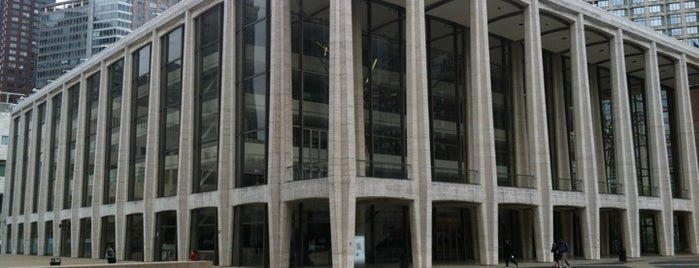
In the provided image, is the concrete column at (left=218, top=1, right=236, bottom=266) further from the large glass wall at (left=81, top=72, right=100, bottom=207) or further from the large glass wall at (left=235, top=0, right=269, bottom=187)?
the large glass wall at (left=81, top=72, right=100, bottom=207)

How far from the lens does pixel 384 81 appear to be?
128 feet

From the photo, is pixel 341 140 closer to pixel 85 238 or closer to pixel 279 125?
pixel 279 125

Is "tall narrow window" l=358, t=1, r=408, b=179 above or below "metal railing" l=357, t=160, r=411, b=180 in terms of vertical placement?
above

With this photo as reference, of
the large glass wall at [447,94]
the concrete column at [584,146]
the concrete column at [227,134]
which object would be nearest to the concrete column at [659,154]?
the concrete column at [584,146]

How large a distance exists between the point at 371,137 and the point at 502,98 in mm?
13383

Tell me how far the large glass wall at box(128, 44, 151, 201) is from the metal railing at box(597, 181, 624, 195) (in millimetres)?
31500

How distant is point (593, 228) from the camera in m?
41.3

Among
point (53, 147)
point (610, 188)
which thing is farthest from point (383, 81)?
point (53, 147)

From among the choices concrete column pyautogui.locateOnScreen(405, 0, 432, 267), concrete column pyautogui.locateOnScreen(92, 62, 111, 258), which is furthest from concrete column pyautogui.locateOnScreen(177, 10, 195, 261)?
concrete column pyautogui.locateOnScreen(405, 0, 432, 267)

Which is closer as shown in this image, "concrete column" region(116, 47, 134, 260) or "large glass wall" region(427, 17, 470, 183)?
"large glass wall" region(427, 17, 470, 183)

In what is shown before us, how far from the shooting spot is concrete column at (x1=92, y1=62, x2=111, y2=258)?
169ft

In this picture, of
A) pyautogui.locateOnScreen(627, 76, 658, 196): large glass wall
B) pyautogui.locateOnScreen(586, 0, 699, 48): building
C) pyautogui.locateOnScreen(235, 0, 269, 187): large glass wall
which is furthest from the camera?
pyautogui.locateOnScreen(586, 0, 699, 48): building

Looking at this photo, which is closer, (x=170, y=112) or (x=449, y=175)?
(x=449, y=175)

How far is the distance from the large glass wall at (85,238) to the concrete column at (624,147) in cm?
4016
